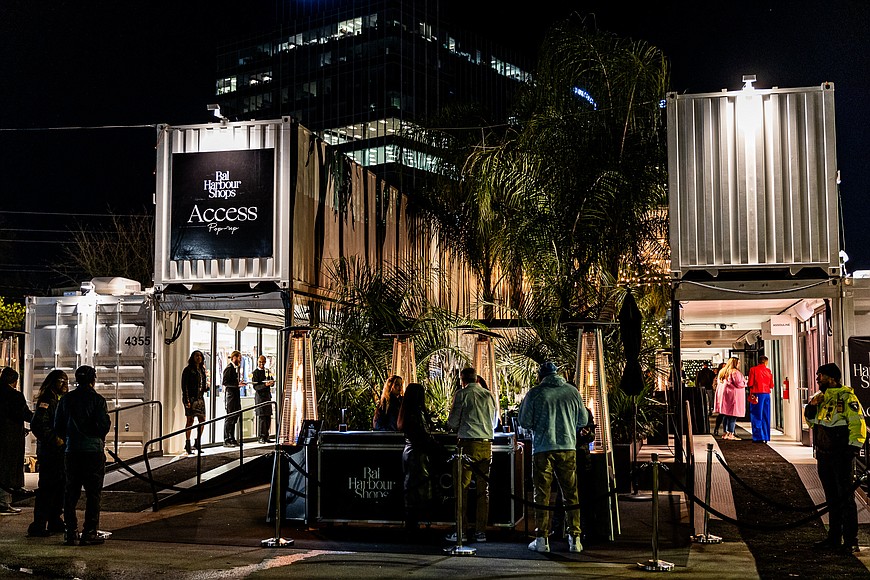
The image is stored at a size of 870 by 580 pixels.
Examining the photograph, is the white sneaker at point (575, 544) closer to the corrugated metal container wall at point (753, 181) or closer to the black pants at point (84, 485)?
the black pants at point (84, 485)

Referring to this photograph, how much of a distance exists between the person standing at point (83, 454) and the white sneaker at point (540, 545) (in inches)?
181

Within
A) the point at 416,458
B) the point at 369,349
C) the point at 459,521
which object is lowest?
the point at 459,521

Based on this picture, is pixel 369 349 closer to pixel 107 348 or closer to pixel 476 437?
pixel 476 437

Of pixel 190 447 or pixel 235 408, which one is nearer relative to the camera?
pixel 190 447

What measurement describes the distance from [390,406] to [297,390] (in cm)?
119

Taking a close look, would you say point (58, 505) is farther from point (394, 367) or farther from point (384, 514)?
point (394, 367)

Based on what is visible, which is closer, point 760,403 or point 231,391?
point 231,391

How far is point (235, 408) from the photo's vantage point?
17.1m

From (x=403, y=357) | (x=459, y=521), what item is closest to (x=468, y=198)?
(x=403, y=357)

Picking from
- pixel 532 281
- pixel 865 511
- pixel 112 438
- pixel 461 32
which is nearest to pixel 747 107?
pixel 532 281

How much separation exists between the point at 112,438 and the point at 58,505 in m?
5.11

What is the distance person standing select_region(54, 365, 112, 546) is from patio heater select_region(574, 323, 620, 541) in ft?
17.5

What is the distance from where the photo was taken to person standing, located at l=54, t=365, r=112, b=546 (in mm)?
9703

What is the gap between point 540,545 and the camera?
924cm
